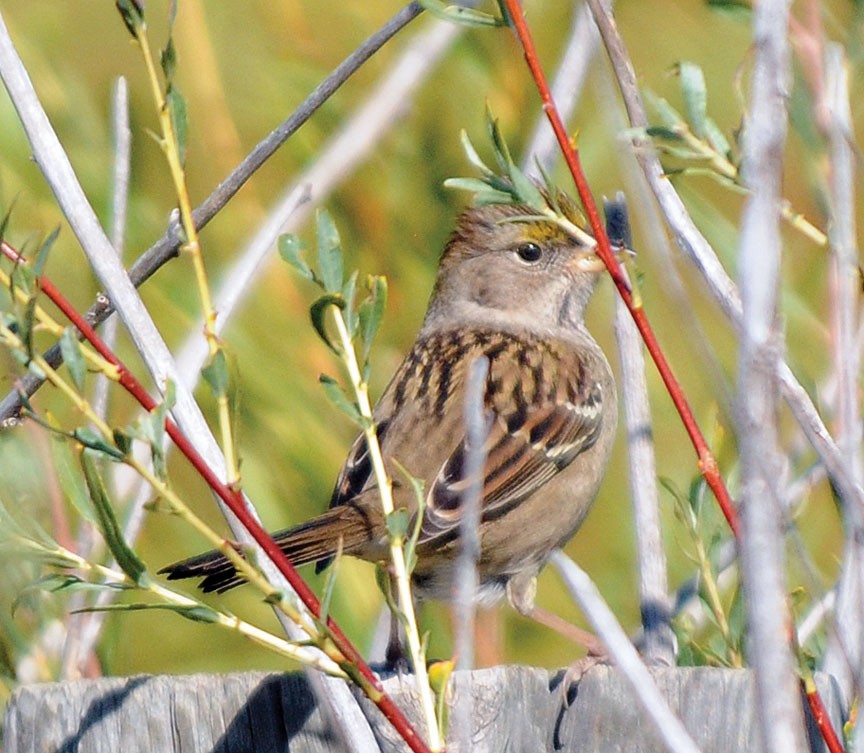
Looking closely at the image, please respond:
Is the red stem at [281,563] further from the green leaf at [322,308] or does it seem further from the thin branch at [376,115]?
the thin branch at [376,115]

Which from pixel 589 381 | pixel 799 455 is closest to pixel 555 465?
pixel 589 381

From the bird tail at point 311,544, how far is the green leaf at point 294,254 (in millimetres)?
629

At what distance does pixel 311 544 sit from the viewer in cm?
252

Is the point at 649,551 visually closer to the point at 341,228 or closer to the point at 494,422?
the point at 494,422

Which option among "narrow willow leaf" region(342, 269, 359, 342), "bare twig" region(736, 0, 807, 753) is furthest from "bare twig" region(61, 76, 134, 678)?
"bare twig" region(736, 0, 807, 753)

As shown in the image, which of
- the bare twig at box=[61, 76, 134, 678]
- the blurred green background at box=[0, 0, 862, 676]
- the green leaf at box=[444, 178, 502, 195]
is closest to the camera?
the green leaf at box=[444, 178, 502, 195]

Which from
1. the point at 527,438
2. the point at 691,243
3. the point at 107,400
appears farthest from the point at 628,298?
the point at 527,438

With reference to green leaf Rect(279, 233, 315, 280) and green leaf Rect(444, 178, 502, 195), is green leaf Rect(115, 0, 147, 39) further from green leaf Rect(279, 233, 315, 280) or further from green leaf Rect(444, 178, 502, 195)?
green leaf Rect(444, 178, 502, 195)

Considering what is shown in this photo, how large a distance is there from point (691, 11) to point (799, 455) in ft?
5.43

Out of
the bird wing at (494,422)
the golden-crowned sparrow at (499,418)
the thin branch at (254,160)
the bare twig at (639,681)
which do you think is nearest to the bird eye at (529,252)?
the golden-crowned sparrow at (499,418)

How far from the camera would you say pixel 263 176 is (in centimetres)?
388

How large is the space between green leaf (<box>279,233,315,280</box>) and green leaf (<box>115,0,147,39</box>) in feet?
0.83

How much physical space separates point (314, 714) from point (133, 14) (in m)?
0.78

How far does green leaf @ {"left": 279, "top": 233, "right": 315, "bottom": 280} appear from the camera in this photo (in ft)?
5.21
